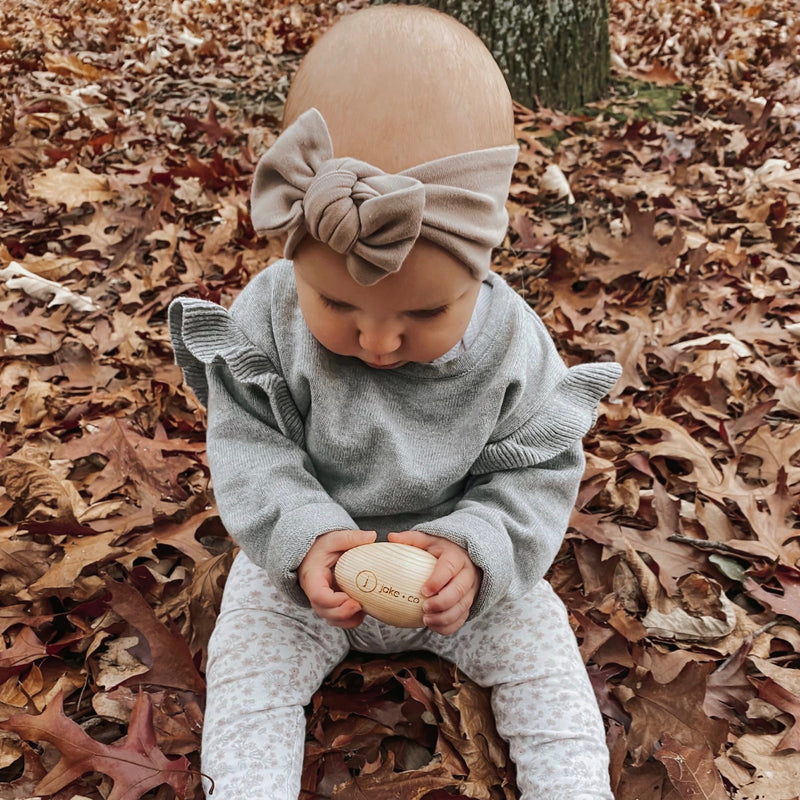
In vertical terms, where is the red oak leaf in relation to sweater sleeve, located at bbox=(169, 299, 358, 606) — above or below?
below

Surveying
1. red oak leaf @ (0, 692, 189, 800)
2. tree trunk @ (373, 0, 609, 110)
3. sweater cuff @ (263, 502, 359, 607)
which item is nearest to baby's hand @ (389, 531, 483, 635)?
sweater cuff @ (263, 502, 359, 607)

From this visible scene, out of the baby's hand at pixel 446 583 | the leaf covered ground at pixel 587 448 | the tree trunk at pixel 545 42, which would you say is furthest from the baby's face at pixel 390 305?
the tree trunk at pixel 545 42

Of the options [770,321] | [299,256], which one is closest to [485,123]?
[299,256]

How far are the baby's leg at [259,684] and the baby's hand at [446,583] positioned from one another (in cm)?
38

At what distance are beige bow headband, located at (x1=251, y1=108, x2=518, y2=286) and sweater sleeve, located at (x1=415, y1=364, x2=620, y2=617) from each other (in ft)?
1.64

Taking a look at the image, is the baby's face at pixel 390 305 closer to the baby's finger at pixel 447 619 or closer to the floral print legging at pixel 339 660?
the baby's finger at pixel 447 619

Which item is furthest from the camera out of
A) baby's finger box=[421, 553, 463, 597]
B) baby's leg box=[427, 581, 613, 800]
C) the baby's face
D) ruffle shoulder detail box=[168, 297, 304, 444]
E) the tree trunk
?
the tree trunk

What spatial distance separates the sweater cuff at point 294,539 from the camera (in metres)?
1.59

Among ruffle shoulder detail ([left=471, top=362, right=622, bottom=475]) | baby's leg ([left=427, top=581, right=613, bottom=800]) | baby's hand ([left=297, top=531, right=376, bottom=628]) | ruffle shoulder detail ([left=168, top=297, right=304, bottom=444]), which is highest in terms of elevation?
ruffle shoulder detail ([left=168, top=297, right=304, bottom=444])

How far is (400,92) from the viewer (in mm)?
1276

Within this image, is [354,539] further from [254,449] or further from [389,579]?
[254,449]

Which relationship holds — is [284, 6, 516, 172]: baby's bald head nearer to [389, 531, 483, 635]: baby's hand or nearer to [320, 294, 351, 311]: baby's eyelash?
[320, 294, 351, 311]: baby's eyelash

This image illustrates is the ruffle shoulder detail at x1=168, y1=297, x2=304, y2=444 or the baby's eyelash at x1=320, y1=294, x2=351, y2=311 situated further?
the ruffle shoulder detail at x1=168, y1=297, x2=304, y2=444

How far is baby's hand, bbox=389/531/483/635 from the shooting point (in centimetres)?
151
